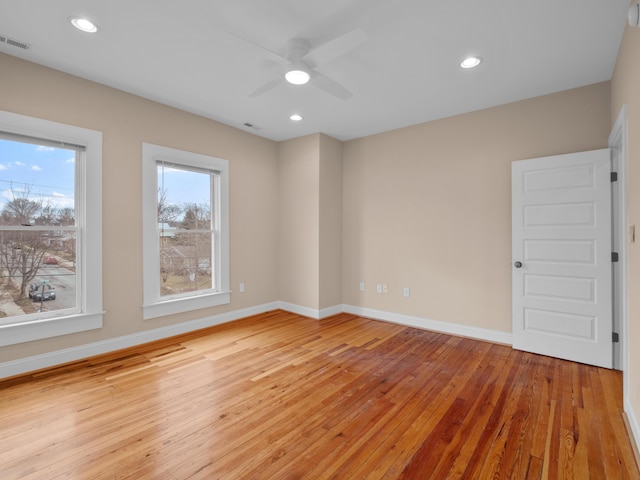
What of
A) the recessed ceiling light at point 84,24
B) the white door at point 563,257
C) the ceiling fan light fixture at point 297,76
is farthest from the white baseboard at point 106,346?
the white door at point 563,257

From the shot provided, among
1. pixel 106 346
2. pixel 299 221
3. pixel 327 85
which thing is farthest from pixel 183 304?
pixel 327 85

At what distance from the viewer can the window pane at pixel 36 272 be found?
284cm

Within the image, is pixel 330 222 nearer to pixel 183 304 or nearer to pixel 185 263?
pixel 185 263

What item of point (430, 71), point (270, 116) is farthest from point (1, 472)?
point (430, 71)

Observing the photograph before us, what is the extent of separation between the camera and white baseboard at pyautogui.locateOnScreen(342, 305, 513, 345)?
147 inches

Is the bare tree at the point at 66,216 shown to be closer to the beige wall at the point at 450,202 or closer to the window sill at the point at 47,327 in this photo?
the window sill at the point at 47,327

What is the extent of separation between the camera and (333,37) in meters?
2.46

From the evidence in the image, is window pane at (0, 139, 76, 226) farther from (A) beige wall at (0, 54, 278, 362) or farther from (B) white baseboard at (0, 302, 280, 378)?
(B) white baseboard at (0, 302, 280, 378)

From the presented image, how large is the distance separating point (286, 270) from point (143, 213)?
232 cm

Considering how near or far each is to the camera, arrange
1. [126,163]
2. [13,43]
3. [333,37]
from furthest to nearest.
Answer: [126,163] → [13,43] → [333,37]

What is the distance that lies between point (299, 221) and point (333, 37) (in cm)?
292

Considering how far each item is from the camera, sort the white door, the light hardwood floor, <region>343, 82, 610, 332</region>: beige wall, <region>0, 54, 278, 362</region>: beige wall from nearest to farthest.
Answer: the light hardwood floor
<region>0, 54, 278, 362</region>: beige wall
the white door
<region>343, 82, 610, 332</region>: beige wall

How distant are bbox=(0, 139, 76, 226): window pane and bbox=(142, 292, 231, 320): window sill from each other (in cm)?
125

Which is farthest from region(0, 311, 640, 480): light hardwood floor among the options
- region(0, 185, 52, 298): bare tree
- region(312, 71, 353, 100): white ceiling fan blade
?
region(312, 71, 353, 100): white ceiling fan blade
